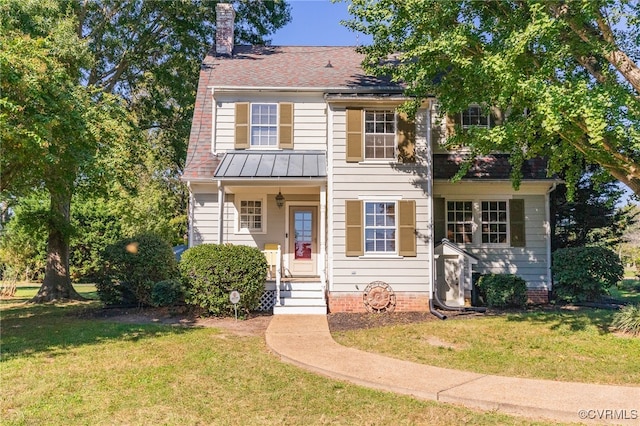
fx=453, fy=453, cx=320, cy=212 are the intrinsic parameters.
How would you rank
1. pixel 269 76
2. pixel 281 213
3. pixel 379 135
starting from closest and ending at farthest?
1. pixel 379 135
2. pixel 281 213
3. pixel 269 76

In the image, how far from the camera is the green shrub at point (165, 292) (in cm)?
1117

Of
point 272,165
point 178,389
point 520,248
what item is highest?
point 272,165

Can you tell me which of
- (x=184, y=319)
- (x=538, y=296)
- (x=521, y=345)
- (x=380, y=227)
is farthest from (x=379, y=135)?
(x=184, y=319)

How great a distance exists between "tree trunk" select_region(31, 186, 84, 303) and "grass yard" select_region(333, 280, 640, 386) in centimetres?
1014

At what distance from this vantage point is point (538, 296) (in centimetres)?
1291

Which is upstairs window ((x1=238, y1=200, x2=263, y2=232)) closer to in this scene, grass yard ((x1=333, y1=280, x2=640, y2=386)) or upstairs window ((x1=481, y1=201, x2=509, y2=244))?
grass yard ((x1=333, y1=280, x2=640, y2=386))

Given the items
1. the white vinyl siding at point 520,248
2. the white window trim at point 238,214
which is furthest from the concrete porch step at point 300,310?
the white vinyl siding at point 520,248

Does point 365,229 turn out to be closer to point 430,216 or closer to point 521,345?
point 430,216

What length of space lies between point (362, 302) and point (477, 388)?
18.9 ft

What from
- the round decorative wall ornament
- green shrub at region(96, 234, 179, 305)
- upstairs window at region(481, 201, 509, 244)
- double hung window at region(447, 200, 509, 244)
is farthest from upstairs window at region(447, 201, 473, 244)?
green shrub at region(96, 234, 179, 305)

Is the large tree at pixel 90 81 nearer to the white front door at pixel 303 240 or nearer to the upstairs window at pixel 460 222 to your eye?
the white front door at pixel 303 240

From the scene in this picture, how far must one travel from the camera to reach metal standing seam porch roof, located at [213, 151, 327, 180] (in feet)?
38.7

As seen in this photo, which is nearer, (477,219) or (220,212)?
(220,212)

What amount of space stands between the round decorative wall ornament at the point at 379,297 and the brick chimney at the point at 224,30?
10.2 metres
